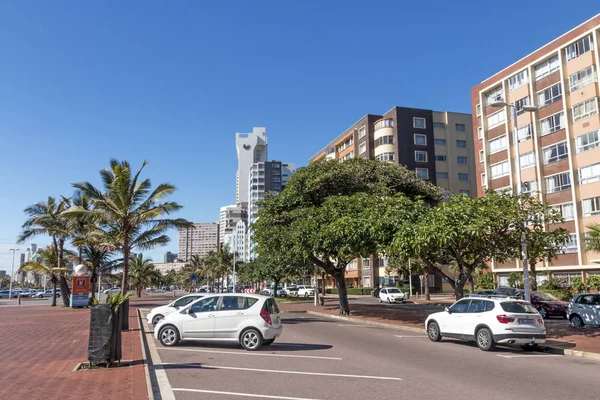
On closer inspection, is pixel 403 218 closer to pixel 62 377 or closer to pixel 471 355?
pixel 471 355

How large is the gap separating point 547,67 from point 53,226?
45874 millimetres

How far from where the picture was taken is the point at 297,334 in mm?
18453

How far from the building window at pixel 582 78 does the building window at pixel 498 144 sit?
889 centimetres

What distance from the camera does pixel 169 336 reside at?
1412 centimetres

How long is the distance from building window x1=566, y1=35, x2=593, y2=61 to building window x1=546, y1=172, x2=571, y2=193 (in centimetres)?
1063

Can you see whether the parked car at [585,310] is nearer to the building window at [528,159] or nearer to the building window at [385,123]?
the building window at [528,159]

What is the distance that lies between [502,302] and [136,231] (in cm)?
1585

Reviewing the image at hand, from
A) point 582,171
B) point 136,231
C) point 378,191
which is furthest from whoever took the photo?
point 582,171

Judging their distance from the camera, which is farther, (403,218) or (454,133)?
(454,133)

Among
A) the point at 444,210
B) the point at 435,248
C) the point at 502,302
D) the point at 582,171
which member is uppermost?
the point at 582,171

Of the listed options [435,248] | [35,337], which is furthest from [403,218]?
[35,337]

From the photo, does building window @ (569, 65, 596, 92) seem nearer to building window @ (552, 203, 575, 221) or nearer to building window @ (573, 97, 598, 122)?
building window @ (573, 97, 598, 122)

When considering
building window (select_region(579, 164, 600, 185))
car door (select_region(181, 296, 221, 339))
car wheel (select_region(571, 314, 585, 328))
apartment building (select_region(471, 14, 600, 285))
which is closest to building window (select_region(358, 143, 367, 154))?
apartment building (select_region(471, 14, 600, 285))

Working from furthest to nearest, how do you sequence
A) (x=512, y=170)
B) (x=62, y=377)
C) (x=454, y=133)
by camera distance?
1. (x=454, y=133)
2. (x=512, y=170)
3. (x=62, y=377)
